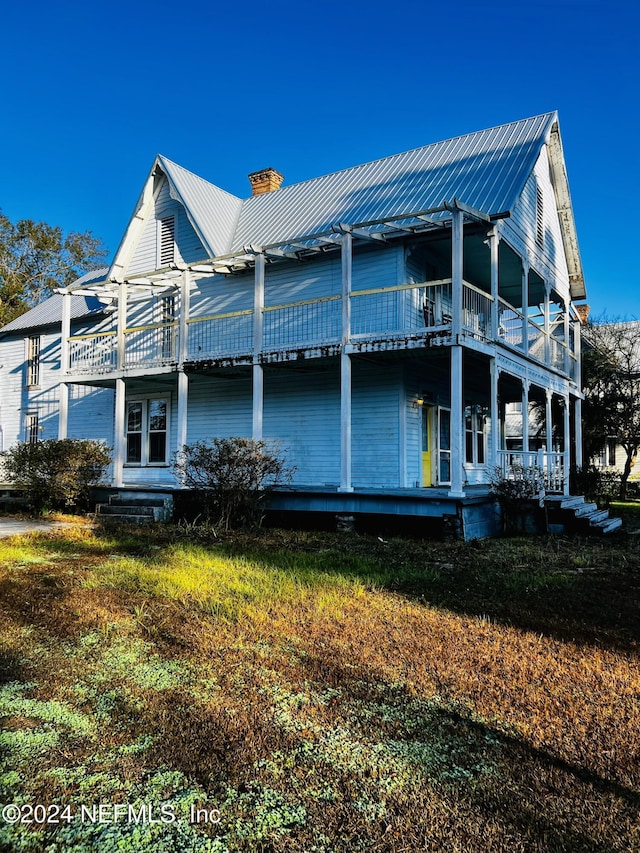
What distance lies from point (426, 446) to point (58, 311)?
50.8ft

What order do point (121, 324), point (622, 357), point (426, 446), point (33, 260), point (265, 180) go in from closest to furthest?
point (426, 446)
point (121, 324)
point (265, 180)
point (622, 357)
point (33, 260)

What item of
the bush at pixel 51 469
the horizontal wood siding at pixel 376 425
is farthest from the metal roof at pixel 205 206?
A: the bush at pixel 51 469

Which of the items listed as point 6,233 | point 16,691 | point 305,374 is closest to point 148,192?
point 305,374

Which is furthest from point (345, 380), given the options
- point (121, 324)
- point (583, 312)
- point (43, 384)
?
point (583, 312)

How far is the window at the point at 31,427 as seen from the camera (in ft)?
72.7

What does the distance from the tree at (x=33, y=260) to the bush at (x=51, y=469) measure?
2890 cm

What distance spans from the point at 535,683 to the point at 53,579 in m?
5.70

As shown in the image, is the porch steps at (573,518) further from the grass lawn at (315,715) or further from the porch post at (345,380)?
the grass lawn at (315,715)

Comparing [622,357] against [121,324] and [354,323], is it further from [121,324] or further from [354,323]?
[121,324]

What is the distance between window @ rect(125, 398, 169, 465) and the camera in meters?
18.7

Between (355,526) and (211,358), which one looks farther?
(211,358)

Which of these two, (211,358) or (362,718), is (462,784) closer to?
(362,718)

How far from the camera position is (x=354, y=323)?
578 inches

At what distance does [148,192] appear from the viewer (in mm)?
18828
